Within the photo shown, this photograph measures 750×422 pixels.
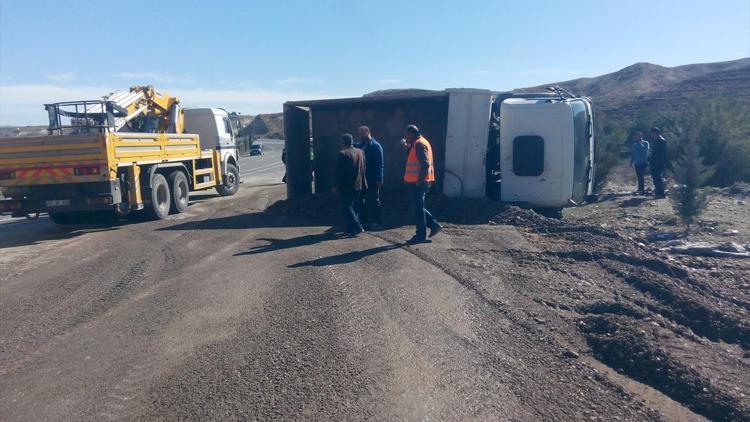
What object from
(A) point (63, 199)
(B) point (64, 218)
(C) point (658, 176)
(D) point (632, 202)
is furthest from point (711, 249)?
(B) point (64, 218)

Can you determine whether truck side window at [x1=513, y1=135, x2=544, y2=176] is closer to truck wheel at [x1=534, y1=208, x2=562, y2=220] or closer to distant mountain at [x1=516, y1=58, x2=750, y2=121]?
truck wheel at [x1=534, y1=208, x2=562, y2=220]

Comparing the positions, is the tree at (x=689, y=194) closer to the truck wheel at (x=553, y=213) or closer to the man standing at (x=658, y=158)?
the truck wheel at (x=553, y=213)

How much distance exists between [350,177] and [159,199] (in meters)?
5.80

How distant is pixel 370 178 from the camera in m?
11.0

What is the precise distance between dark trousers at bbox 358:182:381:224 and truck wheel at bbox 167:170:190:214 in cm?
547

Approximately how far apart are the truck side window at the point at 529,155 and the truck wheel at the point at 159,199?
7.58 m

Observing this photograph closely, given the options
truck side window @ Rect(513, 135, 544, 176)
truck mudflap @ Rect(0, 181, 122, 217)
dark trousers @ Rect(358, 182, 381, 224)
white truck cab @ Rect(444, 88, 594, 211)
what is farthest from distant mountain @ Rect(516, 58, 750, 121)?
truck mudflap @ Rect(0, 181, 122, 217)

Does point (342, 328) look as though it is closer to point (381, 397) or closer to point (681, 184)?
point (381, 397)

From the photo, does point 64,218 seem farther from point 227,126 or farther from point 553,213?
point 553,213

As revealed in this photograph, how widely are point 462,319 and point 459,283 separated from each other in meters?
1.30

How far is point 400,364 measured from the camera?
500cm

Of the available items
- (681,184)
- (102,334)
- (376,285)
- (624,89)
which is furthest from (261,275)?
(624,89)

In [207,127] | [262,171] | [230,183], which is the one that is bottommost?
[262,171]

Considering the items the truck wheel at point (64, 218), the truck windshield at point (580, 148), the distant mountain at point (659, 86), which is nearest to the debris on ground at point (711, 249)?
the truck windshield at point (580, 148)
